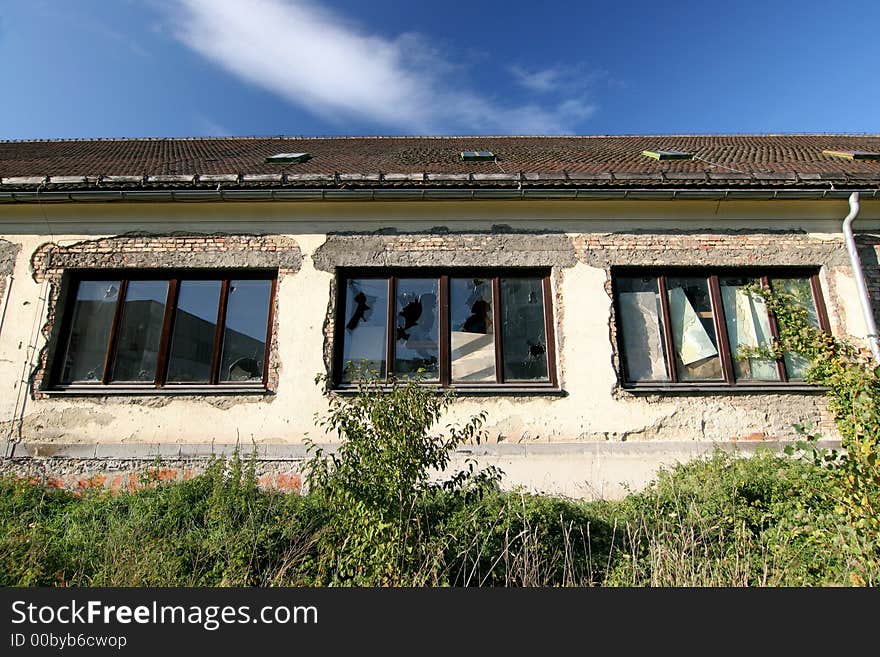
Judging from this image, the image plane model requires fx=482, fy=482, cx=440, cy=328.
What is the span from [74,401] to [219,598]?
4940mm

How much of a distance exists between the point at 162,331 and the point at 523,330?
4.86 meters

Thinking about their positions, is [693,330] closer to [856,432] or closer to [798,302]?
[798,302]

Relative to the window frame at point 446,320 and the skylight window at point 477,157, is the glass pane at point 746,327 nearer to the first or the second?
the window frame at point 446,320

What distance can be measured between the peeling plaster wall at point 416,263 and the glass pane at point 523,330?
271mm

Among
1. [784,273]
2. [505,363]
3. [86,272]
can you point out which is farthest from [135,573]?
[784,273]

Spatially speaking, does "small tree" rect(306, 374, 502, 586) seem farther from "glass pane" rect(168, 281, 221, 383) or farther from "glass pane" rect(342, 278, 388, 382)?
"glass pane" rect(168, 281, 221, 383)

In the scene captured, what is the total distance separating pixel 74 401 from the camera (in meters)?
6.06

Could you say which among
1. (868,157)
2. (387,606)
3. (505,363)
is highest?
(868,157)

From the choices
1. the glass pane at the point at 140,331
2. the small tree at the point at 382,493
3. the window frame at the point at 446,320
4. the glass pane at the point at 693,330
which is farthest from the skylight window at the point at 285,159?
the glass pane at the point at 693,330

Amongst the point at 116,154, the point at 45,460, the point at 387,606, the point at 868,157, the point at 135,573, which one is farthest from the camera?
the point at 116,154

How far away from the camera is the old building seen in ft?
19.9

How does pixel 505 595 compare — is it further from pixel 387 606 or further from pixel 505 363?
pixel 505 363

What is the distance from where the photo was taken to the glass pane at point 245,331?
6.39 m

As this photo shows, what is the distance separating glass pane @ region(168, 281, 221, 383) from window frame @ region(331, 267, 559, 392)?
5.60ft
